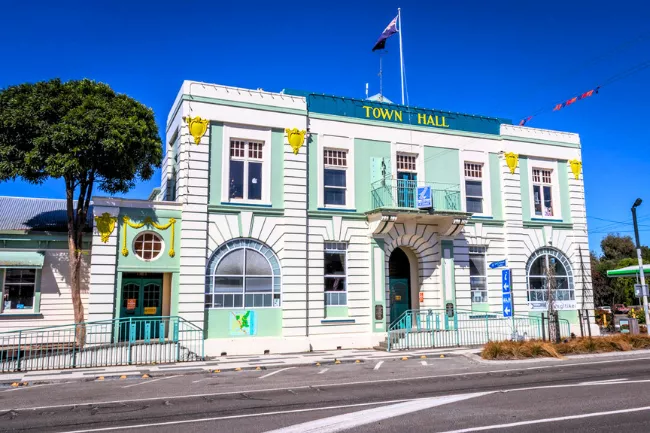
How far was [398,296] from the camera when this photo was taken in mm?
23812

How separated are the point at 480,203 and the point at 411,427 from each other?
60.8 ft

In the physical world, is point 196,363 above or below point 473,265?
below

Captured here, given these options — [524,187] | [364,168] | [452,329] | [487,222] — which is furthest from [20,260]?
[524,187]

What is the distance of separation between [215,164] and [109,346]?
7.46 meters

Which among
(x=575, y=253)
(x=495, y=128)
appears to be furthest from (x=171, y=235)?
(x=575, y=253)

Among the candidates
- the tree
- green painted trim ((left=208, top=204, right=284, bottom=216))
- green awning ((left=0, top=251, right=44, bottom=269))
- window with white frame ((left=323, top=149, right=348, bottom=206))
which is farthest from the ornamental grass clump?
green awning ((left=0, top=251, right=44, bottom=269))

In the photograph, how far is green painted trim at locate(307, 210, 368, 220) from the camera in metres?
21.9

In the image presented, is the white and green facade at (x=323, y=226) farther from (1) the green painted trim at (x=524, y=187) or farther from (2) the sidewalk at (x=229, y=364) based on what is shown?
(2) the sidewalk at (x=229, y=364)

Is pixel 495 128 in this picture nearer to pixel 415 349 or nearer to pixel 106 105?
pixel 415 349

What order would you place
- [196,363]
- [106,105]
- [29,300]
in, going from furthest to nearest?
1. [29,300]
2. [106,105]
3. [196,363]

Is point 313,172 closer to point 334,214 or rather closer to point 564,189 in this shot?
point 334,214

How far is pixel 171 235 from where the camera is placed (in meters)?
20.0

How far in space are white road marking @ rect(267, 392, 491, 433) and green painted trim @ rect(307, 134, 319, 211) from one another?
12.4 meters

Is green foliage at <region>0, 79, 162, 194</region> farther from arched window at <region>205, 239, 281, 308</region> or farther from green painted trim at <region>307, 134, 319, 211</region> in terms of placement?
green painted trim at <region>307, 134, 319, 211</region>
